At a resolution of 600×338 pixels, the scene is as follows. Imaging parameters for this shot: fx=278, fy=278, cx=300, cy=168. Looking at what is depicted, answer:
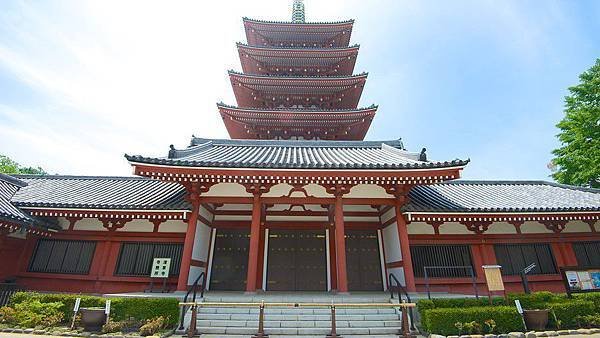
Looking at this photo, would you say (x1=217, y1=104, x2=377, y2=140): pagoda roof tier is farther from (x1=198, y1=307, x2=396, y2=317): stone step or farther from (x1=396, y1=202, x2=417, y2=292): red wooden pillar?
(x1=198, y1=307, x2=396, y2=317): stone step

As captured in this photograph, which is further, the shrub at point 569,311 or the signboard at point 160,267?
the signboard at point 160,267

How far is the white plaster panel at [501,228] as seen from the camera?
Answer: 11.5 metres

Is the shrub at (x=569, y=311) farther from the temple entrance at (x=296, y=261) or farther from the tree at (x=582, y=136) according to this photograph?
the tree at (x=582, y=136)

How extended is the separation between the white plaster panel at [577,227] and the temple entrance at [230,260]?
44.3 feet

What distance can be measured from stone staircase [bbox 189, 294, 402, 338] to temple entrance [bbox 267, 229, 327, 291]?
3018 mm

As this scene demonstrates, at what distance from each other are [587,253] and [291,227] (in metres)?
12.2

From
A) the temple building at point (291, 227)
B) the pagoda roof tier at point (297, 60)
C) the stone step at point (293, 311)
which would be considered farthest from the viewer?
the pagoda roof tier at point (297, 60)

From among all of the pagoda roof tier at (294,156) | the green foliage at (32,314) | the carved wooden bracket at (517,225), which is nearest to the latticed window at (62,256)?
the green foliage at (32,314)

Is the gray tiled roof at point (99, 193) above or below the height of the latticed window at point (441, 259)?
above

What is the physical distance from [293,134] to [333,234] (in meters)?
6.94

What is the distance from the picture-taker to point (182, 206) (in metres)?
10.3

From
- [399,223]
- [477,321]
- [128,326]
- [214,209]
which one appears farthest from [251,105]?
[477,321]

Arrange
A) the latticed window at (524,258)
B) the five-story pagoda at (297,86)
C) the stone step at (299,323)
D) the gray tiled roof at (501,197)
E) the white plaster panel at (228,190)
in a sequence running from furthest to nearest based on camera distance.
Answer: the five-story pagoda at (297,86) → the latticed window at (524,258) → the gray tiled roof at (501,197) → the white plaster panel at (228,190) → the stone step at (299,323)

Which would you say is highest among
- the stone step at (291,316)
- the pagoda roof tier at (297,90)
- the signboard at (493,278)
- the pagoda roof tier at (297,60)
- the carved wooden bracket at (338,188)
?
the pagoda roof tier at (297,60)
